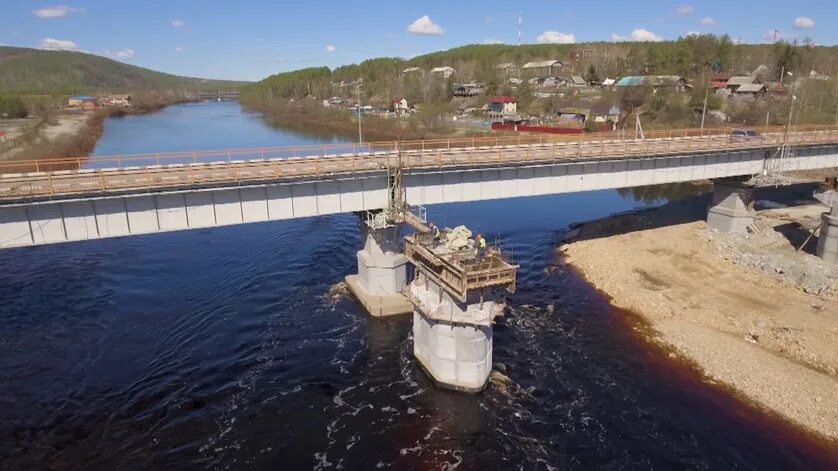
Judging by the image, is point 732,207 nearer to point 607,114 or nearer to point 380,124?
point 607,114

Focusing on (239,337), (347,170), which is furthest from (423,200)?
(239,337)

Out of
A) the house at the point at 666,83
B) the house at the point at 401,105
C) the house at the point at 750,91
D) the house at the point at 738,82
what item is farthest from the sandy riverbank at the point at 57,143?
the house at the point at 738,82

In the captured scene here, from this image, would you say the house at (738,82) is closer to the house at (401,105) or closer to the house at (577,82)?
the house at (577,82)

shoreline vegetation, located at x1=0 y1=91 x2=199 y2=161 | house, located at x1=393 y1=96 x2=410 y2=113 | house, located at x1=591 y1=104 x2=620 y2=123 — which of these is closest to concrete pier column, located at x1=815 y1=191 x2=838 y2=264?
house, located at x1=591 y1=104 x2=620 y2=123

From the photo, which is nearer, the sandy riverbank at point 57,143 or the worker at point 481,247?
the worker at point 481,247

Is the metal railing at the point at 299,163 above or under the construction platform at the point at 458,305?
above

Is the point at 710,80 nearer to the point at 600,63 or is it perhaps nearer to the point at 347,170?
the point at 600,63

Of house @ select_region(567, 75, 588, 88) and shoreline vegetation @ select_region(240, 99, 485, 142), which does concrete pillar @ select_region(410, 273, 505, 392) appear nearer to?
shoreline vegetation @ select_region(240, 99, 485, 142)
